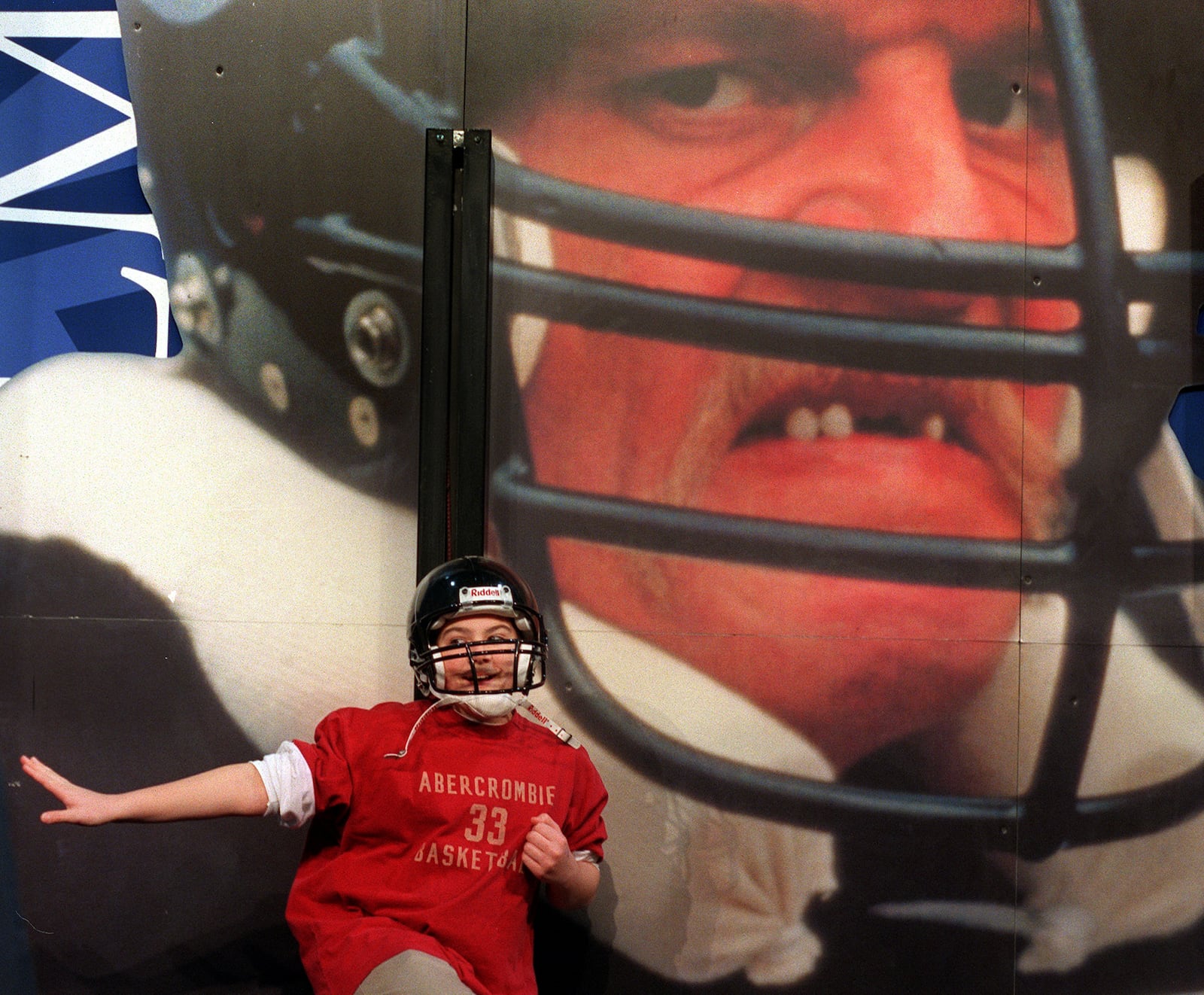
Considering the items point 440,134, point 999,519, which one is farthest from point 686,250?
point 999,519

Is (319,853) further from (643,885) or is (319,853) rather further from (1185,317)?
(1185,317)

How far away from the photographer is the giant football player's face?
8.41ft

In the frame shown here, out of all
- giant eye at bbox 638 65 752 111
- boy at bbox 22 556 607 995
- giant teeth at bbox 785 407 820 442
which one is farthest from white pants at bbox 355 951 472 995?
giant eye at bbox 638 65 752 111

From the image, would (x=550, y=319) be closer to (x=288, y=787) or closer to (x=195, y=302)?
(x=195, y=302)

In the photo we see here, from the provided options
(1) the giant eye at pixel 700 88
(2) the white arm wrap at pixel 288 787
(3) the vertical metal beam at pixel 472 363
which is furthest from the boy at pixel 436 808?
(1) the giant eye at pixel 700 88

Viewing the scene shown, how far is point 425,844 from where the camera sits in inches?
79.0

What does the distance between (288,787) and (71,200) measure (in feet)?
4.57

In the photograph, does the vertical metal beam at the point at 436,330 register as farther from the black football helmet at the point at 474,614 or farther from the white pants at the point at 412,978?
the white pants at the point at 412,978

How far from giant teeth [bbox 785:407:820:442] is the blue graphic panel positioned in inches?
51.4

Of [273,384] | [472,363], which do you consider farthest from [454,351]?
[273,384]

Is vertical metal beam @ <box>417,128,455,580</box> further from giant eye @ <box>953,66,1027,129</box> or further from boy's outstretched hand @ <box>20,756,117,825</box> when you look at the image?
giant eye @ <box>953,66,1027,129</box>

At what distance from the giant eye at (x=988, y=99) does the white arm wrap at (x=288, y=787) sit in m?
1.89

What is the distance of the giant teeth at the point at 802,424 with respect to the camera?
2580 millimetres

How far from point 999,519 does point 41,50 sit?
226cm
